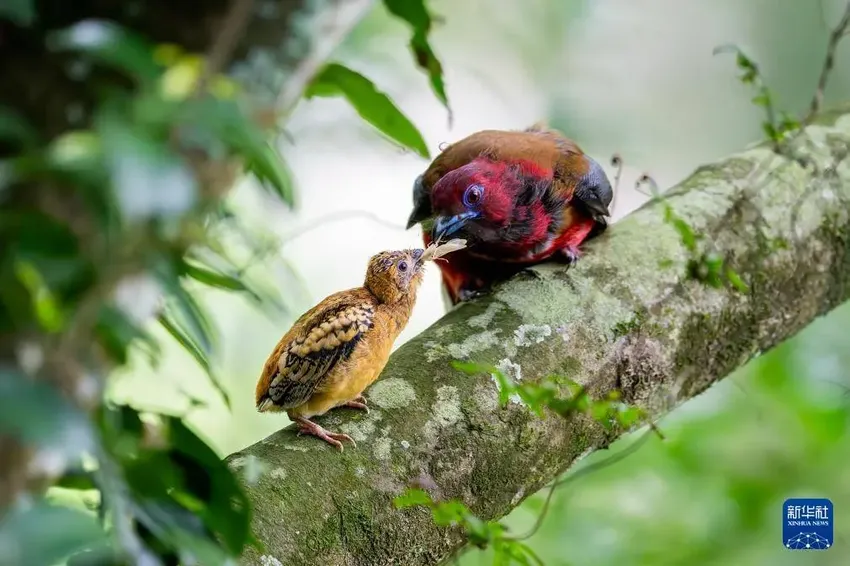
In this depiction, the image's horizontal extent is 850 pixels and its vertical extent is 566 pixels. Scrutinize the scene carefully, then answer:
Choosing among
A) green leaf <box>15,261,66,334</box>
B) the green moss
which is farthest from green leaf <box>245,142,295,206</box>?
the green moss

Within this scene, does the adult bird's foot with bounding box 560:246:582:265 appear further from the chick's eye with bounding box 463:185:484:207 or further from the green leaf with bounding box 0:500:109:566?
the green leaf with bounding box 0:500:109:566

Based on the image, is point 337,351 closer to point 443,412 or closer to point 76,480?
point 443,412

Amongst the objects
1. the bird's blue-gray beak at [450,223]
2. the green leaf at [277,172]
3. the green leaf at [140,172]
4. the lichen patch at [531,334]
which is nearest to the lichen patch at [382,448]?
the lichen patch at [531,334]

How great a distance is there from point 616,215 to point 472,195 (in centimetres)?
86

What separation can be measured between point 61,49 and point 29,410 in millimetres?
348

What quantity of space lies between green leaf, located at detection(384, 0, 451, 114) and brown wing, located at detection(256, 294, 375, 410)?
0.88 m

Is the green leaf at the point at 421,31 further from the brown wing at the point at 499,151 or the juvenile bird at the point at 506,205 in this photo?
the brown wing at the point at 499,151

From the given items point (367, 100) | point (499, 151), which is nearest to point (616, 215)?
point (499, 151)

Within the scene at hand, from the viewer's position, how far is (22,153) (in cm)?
Result: 85

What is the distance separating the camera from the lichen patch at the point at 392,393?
6.66ft

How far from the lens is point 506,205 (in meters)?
2.98

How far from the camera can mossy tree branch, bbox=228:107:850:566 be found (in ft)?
5.95

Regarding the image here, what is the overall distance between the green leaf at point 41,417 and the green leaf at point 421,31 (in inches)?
25.0

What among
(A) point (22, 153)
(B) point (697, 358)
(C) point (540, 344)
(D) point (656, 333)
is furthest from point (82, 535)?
(B) point (697, 358)
